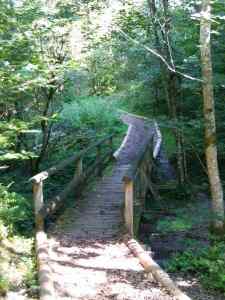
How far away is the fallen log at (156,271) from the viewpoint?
16.5ft

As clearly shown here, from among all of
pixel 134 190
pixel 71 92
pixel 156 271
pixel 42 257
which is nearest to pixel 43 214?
pixel 42 257

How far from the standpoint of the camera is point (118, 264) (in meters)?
6.30

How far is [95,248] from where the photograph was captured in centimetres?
693

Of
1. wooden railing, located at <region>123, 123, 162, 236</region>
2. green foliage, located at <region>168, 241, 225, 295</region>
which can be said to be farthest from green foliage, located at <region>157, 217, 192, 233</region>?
green foliage, located at <region>168, 241, 225, 295</region>

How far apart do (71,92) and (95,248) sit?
9.19m

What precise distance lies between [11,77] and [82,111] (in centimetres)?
1114

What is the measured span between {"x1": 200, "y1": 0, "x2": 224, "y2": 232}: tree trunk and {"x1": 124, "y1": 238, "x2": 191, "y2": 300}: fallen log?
2.95 meters

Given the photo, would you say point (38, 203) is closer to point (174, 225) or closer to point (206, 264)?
point (206, 264)

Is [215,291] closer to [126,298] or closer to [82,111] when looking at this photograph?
[126,298]

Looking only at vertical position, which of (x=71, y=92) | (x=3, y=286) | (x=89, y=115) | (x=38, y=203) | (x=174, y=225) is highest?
(x=71, y=92)

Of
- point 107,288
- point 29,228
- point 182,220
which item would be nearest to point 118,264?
point 107,288

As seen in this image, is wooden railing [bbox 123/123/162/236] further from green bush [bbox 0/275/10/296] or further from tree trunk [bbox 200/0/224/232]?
green bush [bbox 0/275/10/296]

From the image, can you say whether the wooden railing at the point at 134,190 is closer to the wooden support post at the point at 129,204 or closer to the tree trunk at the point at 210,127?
the wooden support post at the point at 129,204

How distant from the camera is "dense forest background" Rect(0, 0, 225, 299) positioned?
20.2 ft
